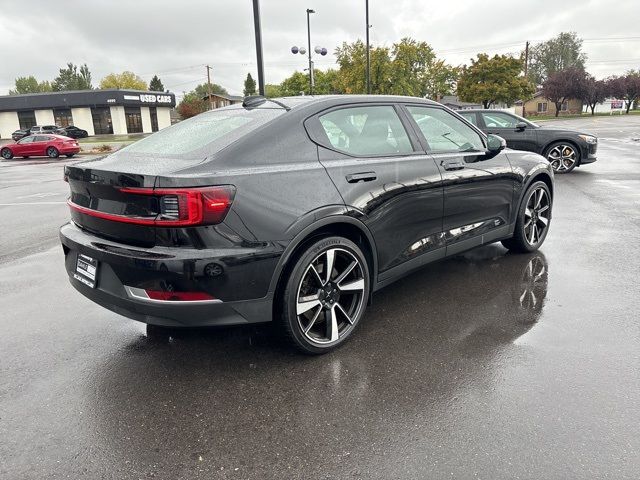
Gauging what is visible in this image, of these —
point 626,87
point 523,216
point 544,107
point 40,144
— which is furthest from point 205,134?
point 544,107

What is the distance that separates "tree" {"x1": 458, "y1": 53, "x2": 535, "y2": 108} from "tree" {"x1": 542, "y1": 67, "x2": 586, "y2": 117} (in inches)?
836

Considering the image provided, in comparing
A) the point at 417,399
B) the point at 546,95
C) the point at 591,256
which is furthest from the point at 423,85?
the point at 417,399

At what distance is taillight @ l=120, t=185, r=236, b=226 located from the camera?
257 centimetres

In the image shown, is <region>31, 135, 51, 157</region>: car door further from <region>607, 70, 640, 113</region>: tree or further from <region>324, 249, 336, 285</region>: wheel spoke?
<region>607, 70, 640, 113</region>: tree

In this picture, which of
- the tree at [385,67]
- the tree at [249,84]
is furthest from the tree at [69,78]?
the tree at [385,67]

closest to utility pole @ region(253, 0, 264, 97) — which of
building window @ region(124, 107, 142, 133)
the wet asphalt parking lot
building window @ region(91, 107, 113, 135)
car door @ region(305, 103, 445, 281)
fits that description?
car door @ region(305, 103, 445, 281)

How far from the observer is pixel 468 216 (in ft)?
13.9

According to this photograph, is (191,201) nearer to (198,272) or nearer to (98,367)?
(198,272)

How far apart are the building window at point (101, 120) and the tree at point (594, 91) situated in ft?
213

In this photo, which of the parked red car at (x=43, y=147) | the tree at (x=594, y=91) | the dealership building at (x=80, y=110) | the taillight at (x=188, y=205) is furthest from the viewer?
the tree at (x=594, y=91)

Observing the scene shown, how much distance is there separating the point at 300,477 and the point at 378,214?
183cm

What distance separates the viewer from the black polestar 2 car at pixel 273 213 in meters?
2.63

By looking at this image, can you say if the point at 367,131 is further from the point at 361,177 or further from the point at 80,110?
the point at 80,110

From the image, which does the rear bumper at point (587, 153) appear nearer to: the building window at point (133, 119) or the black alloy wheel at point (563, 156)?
the black alloy wheel at point (563, 156)
